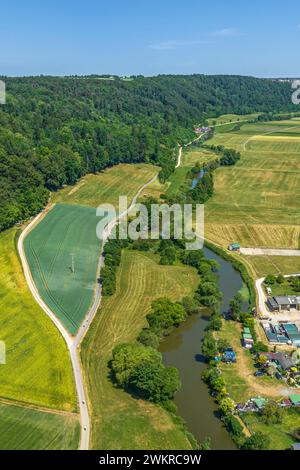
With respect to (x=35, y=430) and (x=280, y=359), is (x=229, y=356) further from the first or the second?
(x=35, y=430)

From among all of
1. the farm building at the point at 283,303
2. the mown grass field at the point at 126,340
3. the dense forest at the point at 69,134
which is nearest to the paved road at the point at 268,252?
the mown grass field at the point at 126,340

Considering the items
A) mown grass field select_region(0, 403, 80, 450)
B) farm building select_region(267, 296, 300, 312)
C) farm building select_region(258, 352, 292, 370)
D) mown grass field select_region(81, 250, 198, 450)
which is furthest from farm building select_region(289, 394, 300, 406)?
mown grass field select_region(0, 403, 80, 450)

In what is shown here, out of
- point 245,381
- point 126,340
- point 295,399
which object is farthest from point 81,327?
point 295,399

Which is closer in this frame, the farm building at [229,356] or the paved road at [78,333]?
the paved road at [78,333]

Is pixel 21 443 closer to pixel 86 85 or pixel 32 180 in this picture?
pixel 32 180

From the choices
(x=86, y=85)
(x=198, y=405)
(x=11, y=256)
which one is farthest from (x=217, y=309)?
(x=86, y=85)

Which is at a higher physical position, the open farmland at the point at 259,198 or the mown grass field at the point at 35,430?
the open farmland at the point at 259,198

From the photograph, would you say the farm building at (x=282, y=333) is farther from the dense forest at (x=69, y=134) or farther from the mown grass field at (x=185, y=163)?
the mown grass field at (x=185, y=163)
